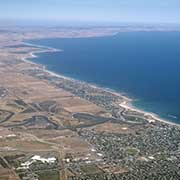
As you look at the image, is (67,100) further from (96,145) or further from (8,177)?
(8,177)

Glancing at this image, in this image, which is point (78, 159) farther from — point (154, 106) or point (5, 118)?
point (154, 106)

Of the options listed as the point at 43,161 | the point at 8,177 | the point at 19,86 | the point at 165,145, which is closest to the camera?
the point at 8,177

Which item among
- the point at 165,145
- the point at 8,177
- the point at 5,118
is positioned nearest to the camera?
the point at 8,177

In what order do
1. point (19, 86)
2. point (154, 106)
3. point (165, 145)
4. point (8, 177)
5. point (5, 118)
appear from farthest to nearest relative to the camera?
point (19, 86)
point (154, 106)
point (5, 118)
point (165, 145)
point (8, 177)

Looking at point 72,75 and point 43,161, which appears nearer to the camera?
point 43,161

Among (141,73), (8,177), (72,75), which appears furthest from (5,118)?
(141,73)

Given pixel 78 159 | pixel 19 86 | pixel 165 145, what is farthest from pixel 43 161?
pixel 19 86
